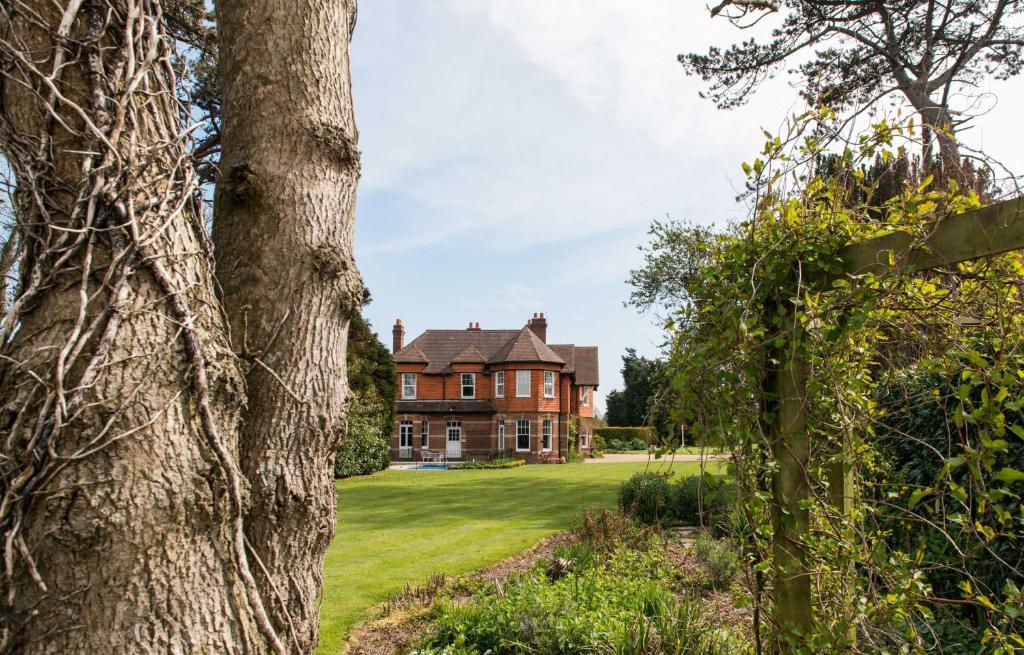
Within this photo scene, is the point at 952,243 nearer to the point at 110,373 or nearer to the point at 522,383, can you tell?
the point at 110,373

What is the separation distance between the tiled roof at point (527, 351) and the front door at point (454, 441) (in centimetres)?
390

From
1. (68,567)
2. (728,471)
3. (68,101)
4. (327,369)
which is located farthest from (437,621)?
(68,101)

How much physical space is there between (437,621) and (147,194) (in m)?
4.91

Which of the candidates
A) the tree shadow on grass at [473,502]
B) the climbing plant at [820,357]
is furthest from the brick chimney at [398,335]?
the climbing plant at [820,357]

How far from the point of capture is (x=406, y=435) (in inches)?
1387

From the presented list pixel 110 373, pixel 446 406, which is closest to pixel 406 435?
pixel 446 406

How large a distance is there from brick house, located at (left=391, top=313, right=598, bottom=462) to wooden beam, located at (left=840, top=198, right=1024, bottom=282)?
3028cm

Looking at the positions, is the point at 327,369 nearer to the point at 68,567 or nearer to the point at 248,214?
the point at 248,214

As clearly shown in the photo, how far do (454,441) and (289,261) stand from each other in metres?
33.2

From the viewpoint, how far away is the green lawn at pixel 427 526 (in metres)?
7.48

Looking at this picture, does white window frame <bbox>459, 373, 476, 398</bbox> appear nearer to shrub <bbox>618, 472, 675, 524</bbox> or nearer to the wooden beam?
shrub <bbox>618, 472, 675, 524</bbox>

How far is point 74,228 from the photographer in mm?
1744

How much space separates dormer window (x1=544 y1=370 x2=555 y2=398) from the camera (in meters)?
33.4

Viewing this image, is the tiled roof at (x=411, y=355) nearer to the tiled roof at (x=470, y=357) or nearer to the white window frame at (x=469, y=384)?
the tiled roof at (x=470, y=357)
